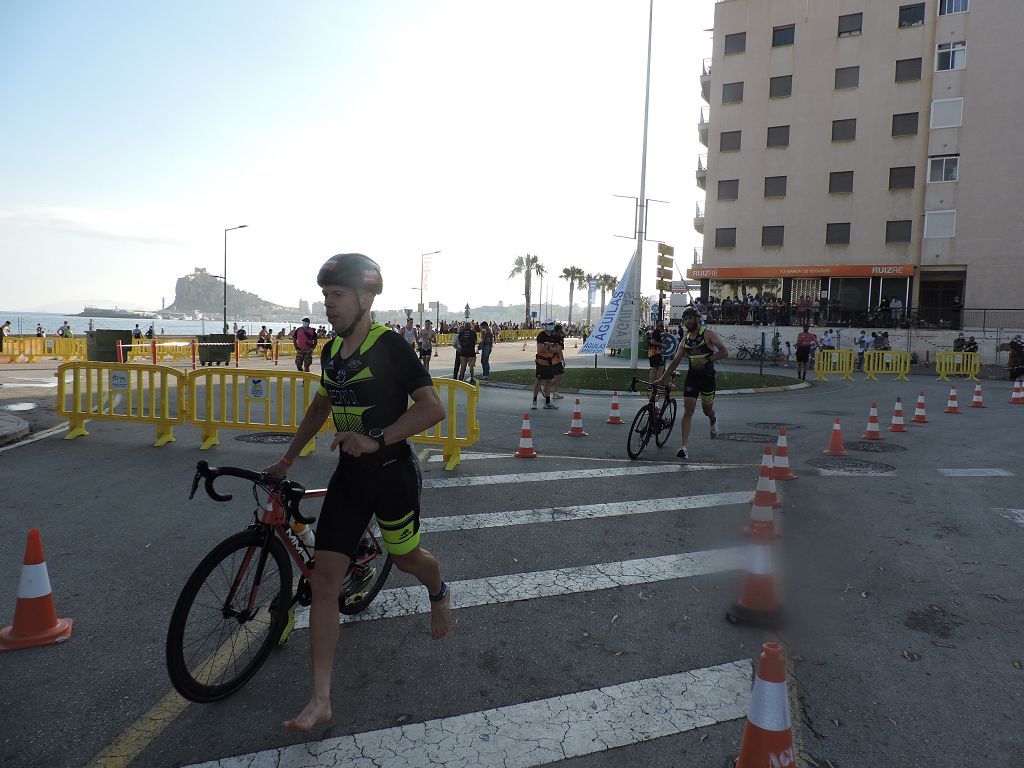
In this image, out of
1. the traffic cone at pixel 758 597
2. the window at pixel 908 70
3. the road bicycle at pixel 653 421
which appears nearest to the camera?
the traffic cone at pixel 758 597

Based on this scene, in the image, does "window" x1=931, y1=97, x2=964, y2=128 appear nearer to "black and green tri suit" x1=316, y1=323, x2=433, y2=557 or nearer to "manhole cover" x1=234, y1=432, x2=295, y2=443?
"manhole cover" x1=234, y1=432, x2=295, y2=443

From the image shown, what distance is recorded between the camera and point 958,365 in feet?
97.5

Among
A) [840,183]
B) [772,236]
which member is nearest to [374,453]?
[772,236]

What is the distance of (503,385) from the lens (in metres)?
20.5

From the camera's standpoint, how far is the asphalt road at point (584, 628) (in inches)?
120

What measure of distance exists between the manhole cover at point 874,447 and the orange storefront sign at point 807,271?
34210 mm

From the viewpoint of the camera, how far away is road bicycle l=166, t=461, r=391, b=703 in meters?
3.20

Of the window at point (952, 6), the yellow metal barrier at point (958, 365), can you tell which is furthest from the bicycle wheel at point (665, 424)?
the window at point (952, 6)

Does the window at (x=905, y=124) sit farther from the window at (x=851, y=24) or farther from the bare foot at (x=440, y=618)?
the bare foot at (x=440, y=618)

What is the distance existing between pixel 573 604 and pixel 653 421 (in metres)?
5.71

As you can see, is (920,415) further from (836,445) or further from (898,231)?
(898,231)

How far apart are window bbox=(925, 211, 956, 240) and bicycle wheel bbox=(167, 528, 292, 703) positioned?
4483 cm

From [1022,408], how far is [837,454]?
32.3 ft

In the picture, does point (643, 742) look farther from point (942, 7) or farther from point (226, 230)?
point (226, 230)
